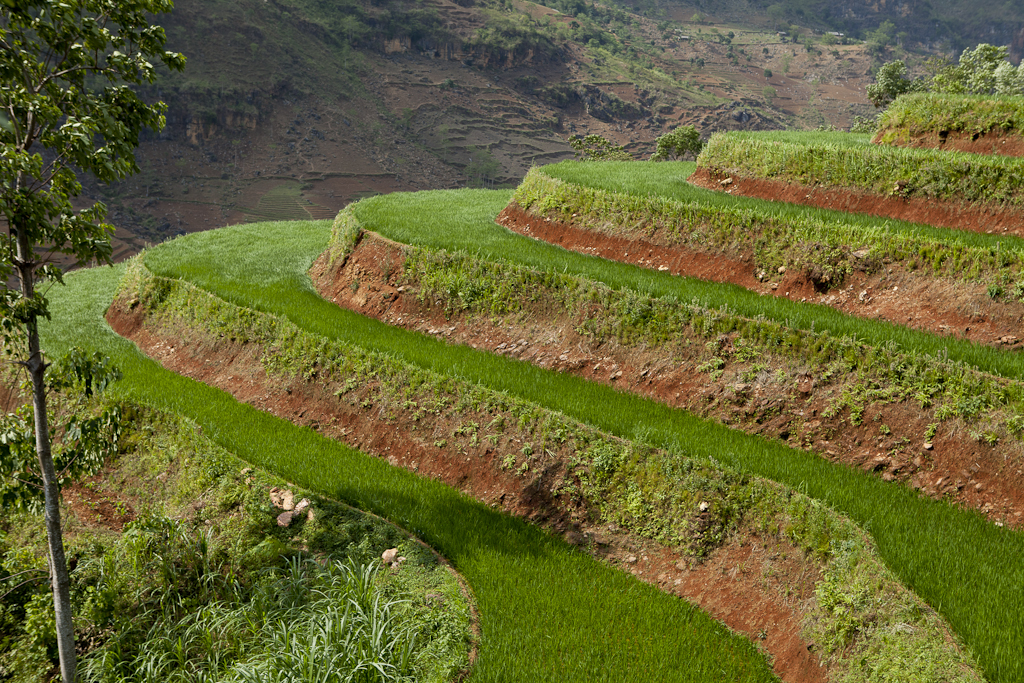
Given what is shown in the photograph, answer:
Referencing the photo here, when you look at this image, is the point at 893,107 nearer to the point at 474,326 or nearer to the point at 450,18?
the point at 474,326

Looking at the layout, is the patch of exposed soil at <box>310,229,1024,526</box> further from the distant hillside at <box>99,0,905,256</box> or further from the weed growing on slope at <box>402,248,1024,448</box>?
the distant hillside at <box>99,0,905,256</box>

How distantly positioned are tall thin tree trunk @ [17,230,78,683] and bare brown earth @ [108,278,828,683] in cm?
492

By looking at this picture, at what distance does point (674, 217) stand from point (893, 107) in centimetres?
888

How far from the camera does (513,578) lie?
7293 millimetres

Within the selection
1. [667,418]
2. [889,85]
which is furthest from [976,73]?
[667,418]

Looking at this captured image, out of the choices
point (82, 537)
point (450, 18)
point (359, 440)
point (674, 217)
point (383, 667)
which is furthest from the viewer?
point (450, 18)

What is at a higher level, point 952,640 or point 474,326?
point 952,640

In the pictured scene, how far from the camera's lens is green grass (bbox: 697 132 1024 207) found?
13.0m

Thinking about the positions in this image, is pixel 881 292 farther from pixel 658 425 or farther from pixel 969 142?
pixel 969 142

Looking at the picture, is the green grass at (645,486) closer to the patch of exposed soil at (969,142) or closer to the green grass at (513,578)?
the green grass at (513,578)

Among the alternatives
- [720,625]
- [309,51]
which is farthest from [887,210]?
[309,51]

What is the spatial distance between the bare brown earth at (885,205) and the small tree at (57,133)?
14.0 metres

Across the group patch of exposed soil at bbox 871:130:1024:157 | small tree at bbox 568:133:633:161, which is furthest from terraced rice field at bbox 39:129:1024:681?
small tree at bbox 568:133:633:161

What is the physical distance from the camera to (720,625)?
6.94 meters
